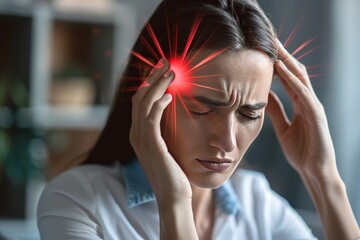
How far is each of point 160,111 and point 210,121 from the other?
9 cm

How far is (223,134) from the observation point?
3.48 ft

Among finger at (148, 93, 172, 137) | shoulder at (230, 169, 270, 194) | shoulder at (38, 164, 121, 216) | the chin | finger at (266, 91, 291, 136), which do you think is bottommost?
shoulder at (230, 169, 270, 194)

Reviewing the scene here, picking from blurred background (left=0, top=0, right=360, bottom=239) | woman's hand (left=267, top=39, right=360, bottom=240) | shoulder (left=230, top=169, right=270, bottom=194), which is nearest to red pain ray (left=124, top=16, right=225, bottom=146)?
woman's hand (left=267, top=39, right=360, bottom=240)

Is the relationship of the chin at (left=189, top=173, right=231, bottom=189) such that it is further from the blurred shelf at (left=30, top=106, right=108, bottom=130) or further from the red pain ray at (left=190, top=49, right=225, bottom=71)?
the blurred shelf at (left=30, top=106, right=108, bottom=130)

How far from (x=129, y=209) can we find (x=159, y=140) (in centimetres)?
22

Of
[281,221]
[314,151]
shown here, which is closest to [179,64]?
[314,151]

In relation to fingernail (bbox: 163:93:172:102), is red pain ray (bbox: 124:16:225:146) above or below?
above

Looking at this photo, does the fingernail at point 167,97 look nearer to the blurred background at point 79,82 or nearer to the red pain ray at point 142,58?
the red pain ray at point 142,58

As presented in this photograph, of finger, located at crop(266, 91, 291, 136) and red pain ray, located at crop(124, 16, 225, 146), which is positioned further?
finger, located at crop(266, 91, 291, 136)

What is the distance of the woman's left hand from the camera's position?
3.96ft

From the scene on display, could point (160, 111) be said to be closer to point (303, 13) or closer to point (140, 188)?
point (140, 188)

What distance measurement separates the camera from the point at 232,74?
1041 millimetres

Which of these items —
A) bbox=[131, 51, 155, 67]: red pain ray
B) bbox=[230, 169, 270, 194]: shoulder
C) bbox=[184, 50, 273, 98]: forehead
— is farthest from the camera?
bbox=[230, 169, 270, 194]: shoulder

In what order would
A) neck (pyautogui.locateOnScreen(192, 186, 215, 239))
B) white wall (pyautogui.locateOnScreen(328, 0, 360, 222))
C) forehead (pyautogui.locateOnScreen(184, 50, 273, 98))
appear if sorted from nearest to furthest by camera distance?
forehead (pyautogui.locateOnScreen(184, 50, 273, 98)), neck (pyautogui.locateOnScreen(192, 186, 215, 239)), white wall (pyautogui.locateOnScreen(328, 0, 360, 222))
